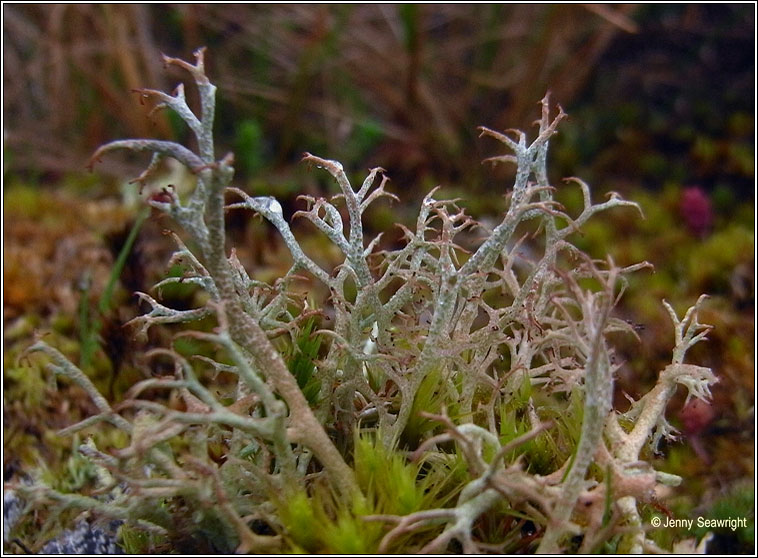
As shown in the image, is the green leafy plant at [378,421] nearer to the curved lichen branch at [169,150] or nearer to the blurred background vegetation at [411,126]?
the curved lichen branch at [169,150]

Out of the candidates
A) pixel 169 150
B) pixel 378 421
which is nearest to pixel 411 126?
pixel 378 421

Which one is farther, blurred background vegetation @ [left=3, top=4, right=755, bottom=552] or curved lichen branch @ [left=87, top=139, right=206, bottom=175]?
blurred background vegetation @ [left=3, top=4, right=755, bottom=552]

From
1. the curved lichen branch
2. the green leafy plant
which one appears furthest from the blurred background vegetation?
the curved lichen branch

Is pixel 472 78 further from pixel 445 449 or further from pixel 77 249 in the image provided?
pixel 445 449

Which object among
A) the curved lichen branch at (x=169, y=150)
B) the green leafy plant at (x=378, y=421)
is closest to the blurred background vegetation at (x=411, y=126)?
the green leafy plant at (x=378, y=421)

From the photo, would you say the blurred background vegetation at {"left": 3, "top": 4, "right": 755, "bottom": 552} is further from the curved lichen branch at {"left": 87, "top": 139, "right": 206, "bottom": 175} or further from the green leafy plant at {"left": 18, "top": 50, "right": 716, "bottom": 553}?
the curved lichen branch at {"left": 87, "top": 139, "right": 206, "bottom": 175}

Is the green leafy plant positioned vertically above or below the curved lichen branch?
below
